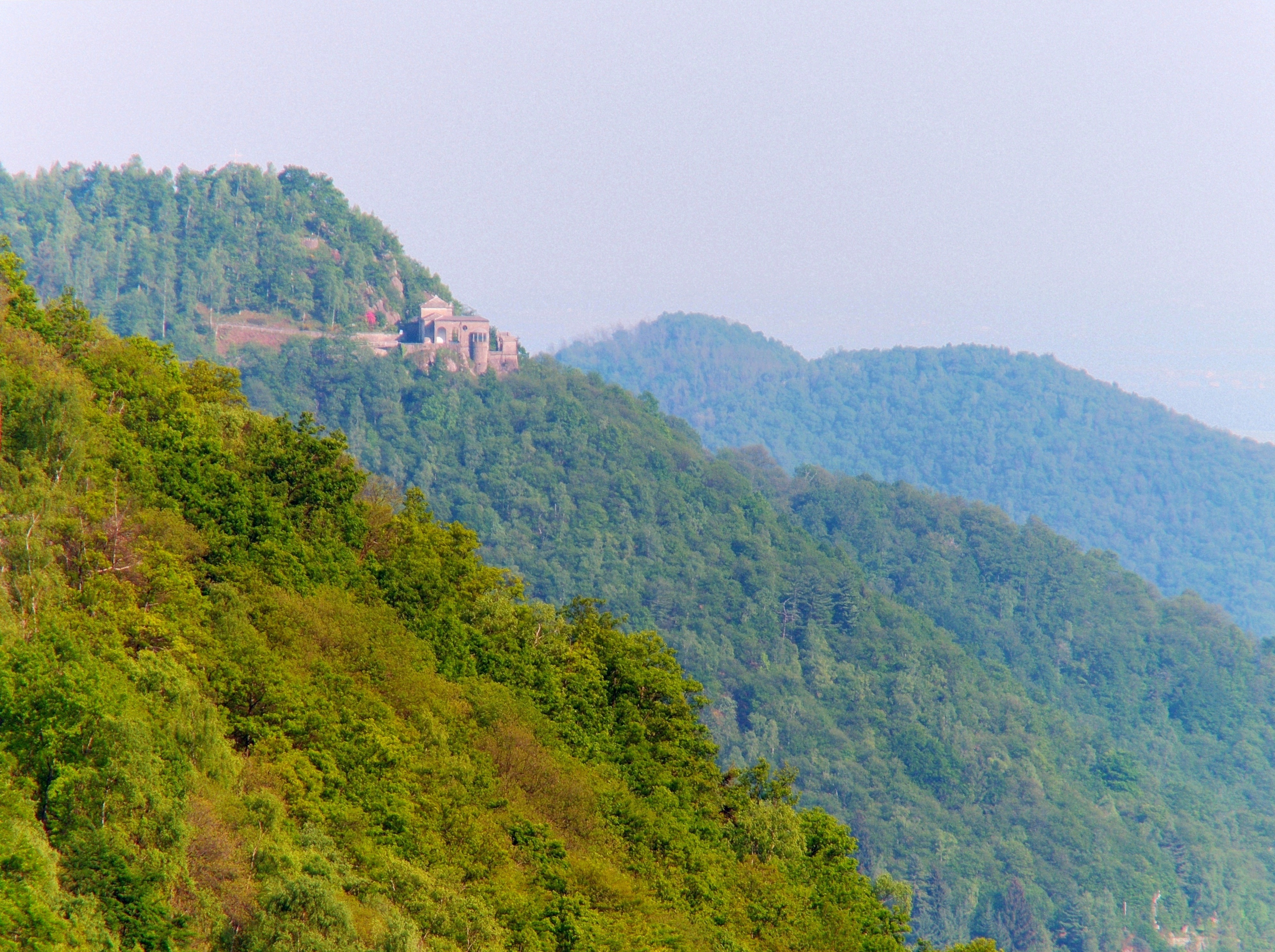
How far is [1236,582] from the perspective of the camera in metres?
200

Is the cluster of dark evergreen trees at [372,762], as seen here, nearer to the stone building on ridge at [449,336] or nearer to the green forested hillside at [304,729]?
the green forested hillside at [304,729]

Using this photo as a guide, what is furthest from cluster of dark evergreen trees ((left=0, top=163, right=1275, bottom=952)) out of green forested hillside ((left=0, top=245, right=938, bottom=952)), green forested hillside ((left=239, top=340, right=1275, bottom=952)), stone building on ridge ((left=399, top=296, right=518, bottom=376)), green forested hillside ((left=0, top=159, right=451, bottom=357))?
green forested hillside ((left=0, top=159, right=451, bottom=357))

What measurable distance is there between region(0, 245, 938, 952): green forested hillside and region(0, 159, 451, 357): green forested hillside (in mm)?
72031

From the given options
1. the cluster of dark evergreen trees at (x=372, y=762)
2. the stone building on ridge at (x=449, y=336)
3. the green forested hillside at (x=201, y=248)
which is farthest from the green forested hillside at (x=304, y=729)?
the green forested hillside at (x=201, y=248)

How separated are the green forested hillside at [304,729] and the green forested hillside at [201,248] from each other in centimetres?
7203

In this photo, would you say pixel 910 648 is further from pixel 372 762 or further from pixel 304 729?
pixel 304 729

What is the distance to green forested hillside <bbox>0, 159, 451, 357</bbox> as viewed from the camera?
107m

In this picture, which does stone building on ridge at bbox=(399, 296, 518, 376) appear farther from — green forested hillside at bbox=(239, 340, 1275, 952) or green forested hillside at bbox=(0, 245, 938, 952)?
green forested hillside at bbox=(0, 245, 938, 952)

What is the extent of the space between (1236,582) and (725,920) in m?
191

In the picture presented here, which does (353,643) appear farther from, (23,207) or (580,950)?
(23,207)

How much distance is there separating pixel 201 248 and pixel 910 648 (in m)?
65.9

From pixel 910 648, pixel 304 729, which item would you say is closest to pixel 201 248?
pixel 910 648

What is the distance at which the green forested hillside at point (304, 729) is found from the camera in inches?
745

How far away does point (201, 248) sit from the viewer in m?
113
